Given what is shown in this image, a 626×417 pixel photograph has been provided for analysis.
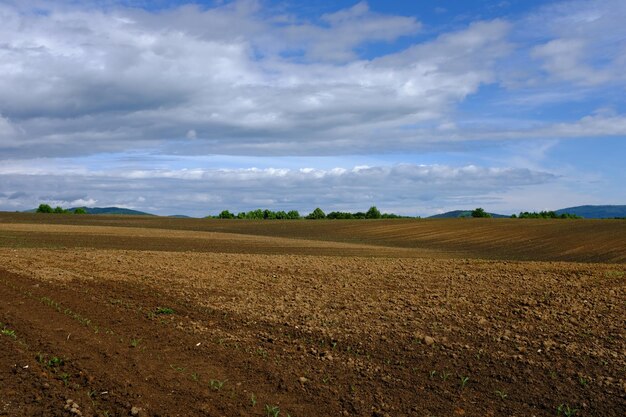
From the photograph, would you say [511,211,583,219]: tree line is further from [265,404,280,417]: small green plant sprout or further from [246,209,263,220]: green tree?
[265,404,280,417]: small green plant sprout

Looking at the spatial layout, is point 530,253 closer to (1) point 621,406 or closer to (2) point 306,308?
(2) point 306,308

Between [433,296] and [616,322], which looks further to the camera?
[433,296]

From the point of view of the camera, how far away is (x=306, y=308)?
13.1 meters

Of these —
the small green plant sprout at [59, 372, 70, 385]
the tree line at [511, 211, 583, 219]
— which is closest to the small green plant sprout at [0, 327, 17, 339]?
the small green plant sprout at [59, 372, 70, 385]

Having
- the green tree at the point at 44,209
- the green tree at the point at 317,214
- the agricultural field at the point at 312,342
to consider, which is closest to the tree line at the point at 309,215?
the green tree at the point at 317,214

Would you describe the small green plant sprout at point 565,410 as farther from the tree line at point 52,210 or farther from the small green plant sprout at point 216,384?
the tree line at point 52,210

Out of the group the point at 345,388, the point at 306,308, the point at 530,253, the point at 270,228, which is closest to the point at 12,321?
the point at 306,308

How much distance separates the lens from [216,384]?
8422 mm

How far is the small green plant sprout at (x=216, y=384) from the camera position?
27.1 ft

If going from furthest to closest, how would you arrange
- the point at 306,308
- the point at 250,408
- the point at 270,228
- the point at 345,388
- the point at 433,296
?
1. the point at 270,228
2. the point at 433,296
3. the point at 306,308
4. the point at 345,388
5. the point at 250,408

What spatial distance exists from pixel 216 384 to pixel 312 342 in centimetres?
252

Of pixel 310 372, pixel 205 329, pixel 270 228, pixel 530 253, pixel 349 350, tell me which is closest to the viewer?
pixel 310 372

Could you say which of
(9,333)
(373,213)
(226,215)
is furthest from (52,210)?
(9,333)

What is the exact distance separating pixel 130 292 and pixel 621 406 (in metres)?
11.0
